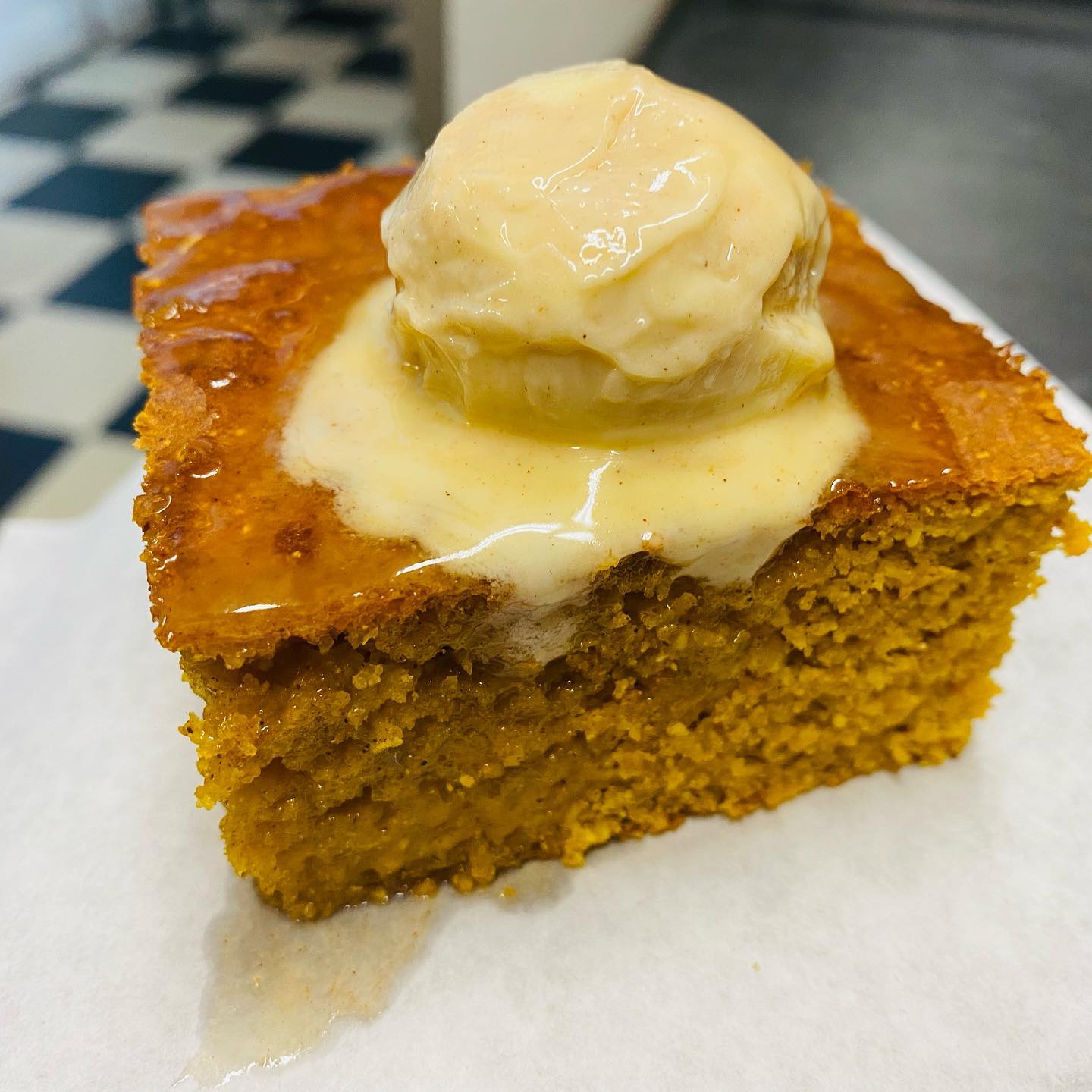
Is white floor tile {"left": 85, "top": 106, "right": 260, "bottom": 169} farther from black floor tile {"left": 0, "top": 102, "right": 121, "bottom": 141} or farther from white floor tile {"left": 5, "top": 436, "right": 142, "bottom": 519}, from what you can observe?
white floor tile {"left": 5, "top": 436, "right": 142, "bottom": 519}

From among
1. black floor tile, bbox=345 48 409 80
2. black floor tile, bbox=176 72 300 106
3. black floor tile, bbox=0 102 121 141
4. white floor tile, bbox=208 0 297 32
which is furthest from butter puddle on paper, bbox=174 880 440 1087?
white floor tile, bbox=208 0 297 32

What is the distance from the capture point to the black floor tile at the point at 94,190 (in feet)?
11.2

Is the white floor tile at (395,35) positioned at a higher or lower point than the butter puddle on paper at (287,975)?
lower

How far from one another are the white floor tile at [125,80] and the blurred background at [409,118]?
0.02m

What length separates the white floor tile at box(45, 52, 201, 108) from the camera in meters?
4.12

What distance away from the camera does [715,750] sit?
1287 mm

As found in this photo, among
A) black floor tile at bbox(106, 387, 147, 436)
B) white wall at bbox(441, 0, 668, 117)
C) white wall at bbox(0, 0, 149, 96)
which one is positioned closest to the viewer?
black floor tile at bbox(106, 387, 147, 436)

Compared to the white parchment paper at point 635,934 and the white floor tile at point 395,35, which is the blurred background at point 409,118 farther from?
the white parchment paper at point 635,934

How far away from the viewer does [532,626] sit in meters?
1.06

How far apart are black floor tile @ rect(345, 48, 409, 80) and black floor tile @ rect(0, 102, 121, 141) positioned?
1070 millimetres

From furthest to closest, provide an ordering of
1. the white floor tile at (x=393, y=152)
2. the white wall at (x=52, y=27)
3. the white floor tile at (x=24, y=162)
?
the white wall at (x=52, y=27) → the white floor tile at (x=393, y=152) → the white floor tile at (x=24, y=162)

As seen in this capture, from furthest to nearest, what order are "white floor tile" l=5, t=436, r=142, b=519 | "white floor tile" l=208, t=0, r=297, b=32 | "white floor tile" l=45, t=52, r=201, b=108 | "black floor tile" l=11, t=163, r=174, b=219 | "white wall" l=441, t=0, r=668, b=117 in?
"white floor tile" l=208, t=0, r=297, b=32 → "white floor tile" l=45, t=52, r=201, b=108 → "black floor tile" l=11, t=163, r=174, b=219 → "white wall" l=441, t=0, r=668, b=117 → "white floor tile" l=5, t=436, r=142, b=519

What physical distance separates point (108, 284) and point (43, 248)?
13.5 inches

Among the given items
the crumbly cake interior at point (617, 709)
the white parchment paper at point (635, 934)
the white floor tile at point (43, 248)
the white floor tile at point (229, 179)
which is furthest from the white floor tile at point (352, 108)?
the crumbly cake interior at point (617, 709)
